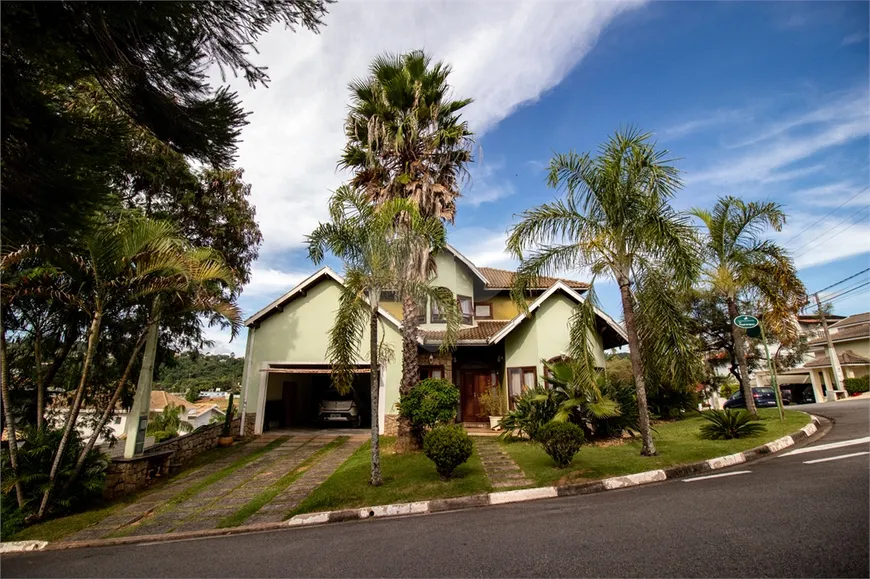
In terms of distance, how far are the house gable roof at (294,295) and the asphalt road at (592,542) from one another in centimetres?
987

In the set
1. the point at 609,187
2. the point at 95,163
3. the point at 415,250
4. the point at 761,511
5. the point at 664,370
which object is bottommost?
the point at 761,511

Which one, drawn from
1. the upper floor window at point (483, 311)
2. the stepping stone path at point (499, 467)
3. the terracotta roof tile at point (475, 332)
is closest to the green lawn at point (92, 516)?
the stepping stone path at point (499, 467)

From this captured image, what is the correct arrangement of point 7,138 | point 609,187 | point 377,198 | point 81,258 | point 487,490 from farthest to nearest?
point 377,198
point 609,187
point 81,258
point 487,490
point 7,138

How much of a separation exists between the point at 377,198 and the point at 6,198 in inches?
363

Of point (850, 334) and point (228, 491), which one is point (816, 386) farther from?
point (228, 491)

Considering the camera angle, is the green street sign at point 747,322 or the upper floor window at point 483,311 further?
the upper floor window at point 483,311

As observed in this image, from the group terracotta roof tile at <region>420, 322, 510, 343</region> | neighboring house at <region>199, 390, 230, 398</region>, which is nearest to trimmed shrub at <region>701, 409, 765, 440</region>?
terracotta roof tile at <region>420, 322, 510, 343</region>

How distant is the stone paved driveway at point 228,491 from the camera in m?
7.25

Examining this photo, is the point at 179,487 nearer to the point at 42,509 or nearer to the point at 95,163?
the point at 42,509

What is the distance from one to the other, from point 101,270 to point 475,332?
12743mm

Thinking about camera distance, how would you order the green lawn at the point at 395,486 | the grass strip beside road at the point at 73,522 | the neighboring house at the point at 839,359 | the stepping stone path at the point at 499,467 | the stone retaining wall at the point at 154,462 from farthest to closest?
1. the neighboring house at the point at 839,359
2. the stone retaining wall at the point at 154,462
3. the stepping stone path at the point at 499,467
4. the green lawn at the point at 395,486
5. the grass strip beside road at the point at 73,522

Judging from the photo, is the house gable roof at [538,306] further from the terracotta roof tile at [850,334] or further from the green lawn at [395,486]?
the terracotta roof tile at [850,334]

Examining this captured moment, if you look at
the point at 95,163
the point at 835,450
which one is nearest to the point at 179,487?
the point at 95,163

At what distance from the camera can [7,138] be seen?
14.2ft
